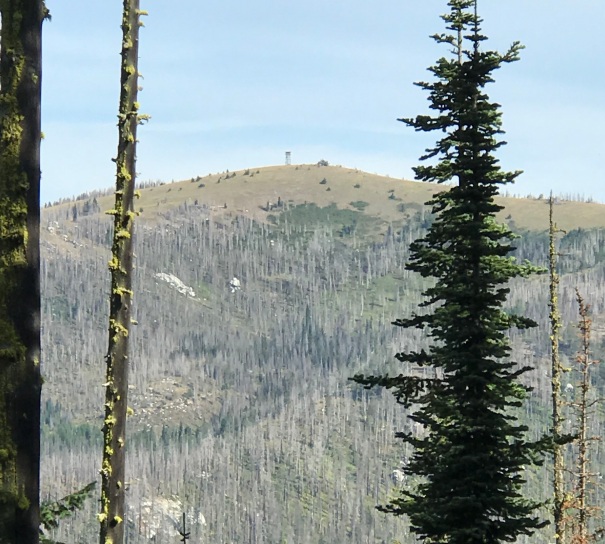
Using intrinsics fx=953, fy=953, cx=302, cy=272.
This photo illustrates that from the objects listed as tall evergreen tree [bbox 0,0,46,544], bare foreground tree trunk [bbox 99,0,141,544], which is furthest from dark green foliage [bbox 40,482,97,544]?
tall evergreen tree [bbox 0,0,46,544]

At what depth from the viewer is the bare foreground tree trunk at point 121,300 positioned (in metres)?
13.9

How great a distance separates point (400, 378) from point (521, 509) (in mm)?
4030

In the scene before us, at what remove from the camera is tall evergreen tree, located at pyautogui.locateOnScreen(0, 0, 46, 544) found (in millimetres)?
8438

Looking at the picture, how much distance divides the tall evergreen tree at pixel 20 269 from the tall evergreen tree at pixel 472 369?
41.1 ft

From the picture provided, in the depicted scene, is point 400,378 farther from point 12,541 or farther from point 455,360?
point 12,541

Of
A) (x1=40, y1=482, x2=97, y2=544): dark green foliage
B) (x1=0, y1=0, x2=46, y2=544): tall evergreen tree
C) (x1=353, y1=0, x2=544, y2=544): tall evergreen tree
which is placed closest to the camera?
(x1=0, y1=0, x2=46, y2=544): tall evergreen tree

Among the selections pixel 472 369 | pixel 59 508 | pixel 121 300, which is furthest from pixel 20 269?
pixel 472 369

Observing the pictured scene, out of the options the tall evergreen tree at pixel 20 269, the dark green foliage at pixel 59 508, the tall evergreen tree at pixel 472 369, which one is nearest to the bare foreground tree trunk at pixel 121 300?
the dark green foliage at pixel 59 508

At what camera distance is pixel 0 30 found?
909cm

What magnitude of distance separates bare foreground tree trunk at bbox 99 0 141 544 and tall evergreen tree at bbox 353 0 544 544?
7.83 metres

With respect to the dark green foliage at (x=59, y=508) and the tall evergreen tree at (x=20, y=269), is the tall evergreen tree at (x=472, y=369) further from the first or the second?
the tall evergreen tree at (x=20, y=269)

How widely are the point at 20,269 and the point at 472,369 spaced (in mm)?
13601

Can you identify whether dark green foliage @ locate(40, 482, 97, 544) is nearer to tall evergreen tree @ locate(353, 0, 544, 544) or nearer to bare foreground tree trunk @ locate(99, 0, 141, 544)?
bare foreground tree trunk @ locate(99, 0, 141, 544)

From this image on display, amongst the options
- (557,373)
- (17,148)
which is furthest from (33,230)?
(557,373)
